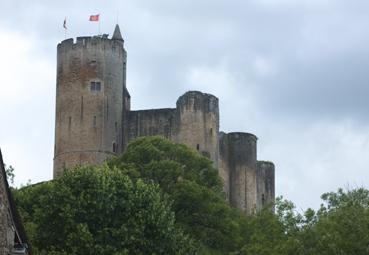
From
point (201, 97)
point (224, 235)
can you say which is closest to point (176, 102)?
point (201, 97)

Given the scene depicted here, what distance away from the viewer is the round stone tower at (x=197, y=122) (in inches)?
3056

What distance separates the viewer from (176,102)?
79250 millimetres

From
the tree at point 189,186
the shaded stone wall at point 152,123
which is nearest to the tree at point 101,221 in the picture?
the tree at point 189,186

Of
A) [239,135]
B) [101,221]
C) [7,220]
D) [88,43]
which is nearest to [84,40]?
[88,43]

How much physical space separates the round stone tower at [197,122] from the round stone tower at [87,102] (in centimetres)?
554

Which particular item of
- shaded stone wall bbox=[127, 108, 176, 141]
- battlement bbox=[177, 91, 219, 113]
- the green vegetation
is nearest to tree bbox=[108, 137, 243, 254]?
the green vegetation

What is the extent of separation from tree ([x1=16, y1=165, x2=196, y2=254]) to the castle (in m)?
29.0

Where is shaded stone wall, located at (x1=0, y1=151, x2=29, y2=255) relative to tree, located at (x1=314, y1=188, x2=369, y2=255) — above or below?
below

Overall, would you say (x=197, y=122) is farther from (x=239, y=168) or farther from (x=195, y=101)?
(x=239, y=168)

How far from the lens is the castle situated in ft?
256

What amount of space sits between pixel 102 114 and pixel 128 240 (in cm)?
3518

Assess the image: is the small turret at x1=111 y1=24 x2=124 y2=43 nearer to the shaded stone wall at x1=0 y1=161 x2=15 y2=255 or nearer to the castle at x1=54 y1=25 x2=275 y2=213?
the castle at x1=54 y1=25 x2=275 y2=213

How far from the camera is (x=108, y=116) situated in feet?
263

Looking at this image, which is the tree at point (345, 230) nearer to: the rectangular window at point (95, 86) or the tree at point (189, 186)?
the tree at point (189, 186)
